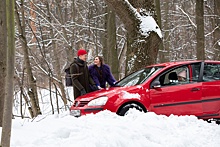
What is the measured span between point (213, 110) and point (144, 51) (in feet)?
9.70

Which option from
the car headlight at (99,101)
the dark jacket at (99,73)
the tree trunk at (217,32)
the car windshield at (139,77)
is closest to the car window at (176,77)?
the car windshield at (139,77)

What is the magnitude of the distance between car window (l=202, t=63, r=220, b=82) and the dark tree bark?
7.12 ft

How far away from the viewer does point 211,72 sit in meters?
7.87

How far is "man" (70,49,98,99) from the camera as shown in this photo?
8406 mm

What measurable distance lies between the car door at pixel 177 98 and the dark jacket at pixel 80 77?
81.0 inches

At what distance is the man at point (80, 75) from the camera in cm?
841

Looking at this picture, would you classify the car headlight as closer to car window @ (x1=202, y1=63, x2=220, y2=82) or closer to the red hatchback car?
the red hatchback car

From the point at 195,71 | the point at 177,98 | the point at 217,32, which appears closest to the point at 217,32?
the point at 217,32

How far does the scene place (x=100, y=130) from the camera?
205 inches

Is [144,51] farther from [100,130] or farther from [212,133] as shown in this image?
[100,130]

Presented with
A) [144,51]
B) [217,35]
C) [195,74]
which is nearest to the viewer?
[195,74]

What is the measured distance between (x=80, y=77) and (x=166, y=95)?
245 centimetres

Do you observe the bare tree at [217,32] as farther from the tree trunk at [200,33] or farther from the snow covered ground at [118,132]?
the snow covered ground at [118,132]

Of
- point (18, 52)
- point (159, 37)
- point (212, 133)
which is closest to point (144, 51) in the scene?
point (159, 37)
